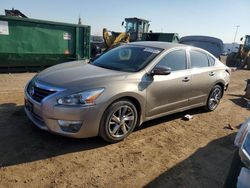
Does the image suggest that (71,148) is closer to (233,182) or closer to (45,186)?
(45,186)

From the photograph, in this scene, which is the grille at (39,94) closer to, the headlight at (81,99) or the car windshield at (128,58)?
the headlight at (81,99)

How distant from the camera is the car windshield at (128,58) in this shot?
4.50 metres

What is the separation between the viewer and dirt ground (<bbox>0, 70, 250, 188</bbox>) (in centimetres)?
321

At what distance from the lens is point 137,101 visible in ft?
13.8

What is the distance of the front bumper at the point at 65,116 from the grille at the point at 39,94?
0.07 m

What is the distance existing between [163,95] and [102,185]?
2.11 metres

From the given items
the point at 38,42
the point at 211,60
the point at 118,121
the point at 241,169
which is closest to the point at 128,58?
the point at 118,121

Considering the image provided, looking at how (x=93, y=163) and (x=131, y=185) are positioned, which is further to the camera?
(x=93, y=163)

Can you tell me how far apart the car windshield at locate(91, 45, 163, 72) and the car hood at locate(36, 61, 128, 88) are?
28 cm

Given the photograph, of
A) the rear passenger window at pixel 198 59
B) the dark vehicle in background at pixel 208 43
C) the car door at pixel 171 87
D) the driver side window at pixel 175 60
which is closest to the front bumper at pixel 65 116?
the car door at pixel 171 87

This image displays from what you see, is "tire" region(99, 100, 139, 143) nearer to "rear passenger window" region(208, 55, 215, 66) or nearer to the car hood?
the car hood

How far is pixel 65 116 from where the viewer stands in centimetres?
359

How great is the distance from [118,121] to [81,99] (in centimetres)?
77

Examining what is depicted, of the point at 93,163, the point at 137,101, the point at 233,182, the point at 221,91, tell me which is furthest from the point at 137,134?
the point at 221,91
